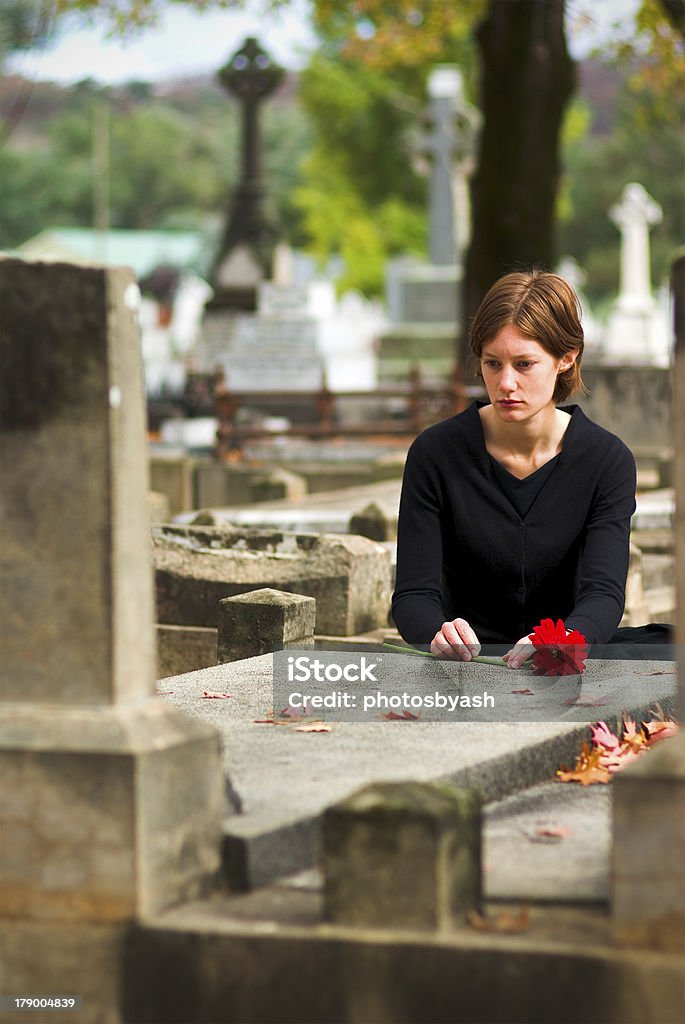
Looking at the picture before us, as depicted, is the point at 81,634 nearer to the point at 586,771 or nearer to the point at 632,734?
the point at 586,771

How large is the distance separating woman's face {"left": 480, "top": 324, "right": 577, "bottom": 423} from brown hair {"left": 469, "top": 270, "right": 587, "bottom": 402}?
0.02 m

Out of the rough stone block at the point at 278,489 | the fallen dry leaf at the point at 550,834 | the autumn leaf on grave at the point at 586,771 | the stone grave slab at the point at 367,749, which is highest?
the rough stone block at the point at 278,489

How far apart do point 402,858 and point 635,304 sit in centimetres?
3847

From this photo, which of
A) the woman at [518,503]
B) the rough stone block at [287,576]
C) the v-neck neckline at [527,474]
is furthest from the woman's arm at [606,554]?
the rough stone block at [287,576]

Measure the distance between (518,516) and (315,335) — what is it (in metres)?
23.3

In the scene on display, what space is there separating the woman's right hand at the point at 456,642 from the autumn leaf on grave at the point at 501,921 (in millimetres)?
1242

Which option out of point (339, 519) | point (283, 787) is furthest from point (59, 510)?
point (339, 519)

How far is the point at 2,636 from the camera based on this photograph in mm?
3750

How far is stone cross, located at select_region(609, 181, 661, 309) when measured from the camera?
41.5m

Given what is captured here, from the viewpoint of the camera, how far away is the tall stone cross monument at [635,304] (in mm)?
40281

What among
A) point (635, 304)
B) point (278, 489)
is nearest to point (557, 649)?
point (278, 489)

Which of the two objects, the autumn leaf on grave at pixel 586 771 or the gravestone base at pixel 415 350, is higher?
the gravestone base at pixel 415 350

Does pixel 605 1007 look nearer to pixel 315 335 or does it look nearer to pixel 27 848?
pixel 27 848

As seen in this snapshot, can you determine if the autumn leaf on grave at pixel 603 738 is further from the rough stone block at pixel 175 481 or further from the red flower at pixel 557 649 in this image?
the rough stone block at pixel 175 481
